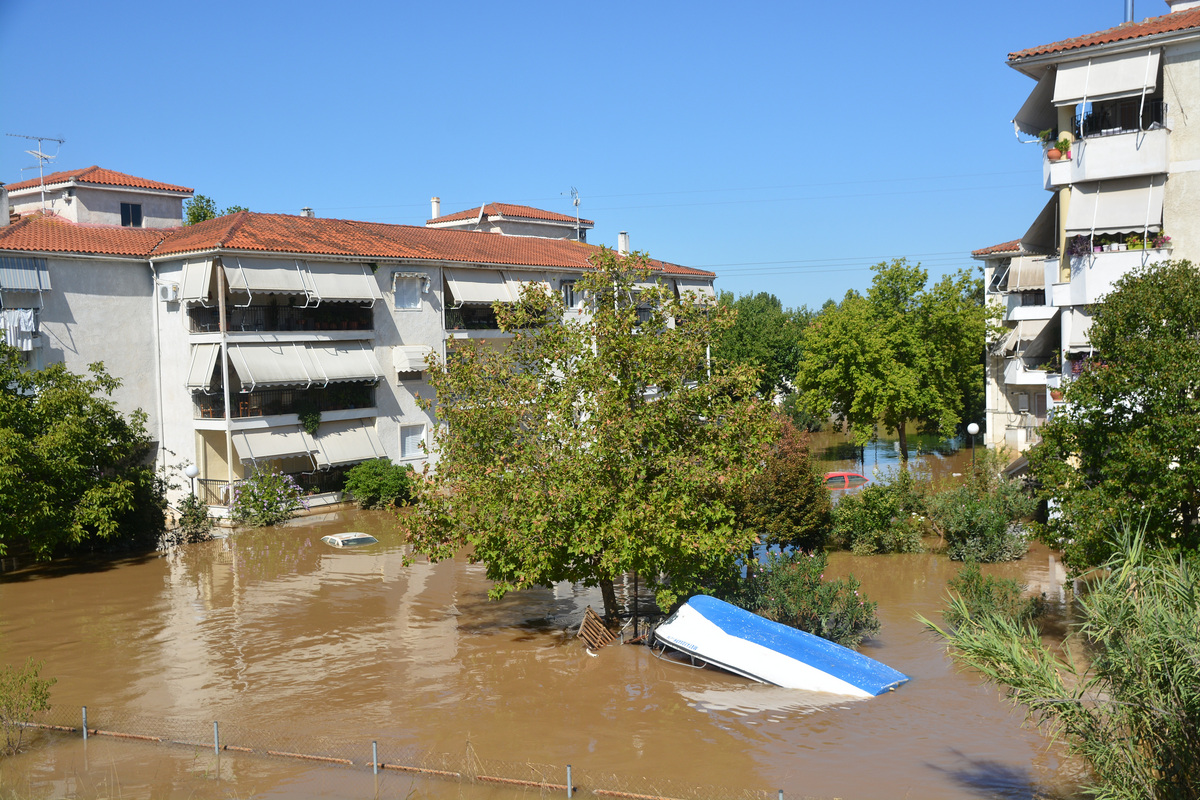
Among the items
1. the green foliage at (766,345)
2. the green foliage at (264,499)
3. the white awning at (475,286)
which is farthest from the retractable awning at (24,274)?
the green foliage at (766,345)

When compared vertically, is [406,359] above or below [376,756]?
above

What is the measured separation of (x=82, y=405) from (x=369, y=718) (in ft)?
60.1

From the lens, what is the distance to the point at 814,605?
19.4 metres

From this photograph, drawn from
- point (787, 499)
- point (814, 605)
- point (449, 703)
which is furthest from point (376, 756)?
point (787, 499)

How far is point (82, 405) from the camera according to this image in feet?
95.7

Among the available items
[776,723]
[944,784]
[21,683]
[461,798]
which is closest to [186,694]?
[21,683]

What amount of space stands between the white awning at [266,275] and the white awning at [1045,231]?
2539cm

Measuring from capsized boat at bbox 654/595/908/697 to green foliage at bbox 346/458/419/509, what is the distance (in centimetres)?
2063

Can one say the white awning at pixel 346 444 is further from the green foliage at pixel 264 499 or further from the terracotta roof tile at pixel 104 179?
the terracotta roof tile at pixel 104 179

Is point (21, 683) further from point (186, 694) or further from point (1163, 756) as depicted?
A: point (1163, 756)

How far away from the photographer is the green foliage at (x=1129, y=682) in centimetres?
823

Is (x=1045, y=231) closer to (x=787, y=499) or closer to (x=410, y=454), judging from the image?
(x=787, y=499)

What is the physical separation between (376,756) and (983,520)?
64.0 feet

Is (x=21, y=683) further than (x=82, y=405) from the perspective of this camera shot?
No
